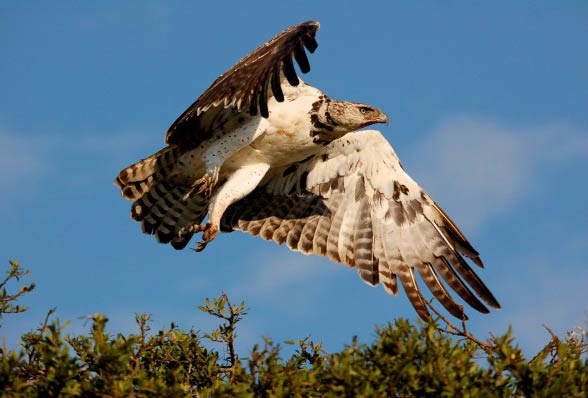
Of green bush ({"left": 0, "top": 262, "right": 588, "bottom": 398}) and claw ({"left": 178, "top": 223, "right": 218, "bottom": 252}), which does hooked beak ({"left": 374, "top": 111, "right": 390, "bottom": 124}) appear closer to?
claw ({"left": 178, "top": 223, "right": 218, "bottom": 252})

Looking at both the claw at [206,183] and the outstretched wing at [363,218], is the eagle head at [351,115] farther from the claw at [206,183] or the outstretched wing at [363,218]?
the claw at [206,183]

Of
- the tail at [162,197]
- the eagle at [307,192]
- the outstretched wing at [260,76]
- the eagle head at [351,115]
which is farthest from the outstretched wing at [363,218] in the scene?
the outstretched wing at [260,76]

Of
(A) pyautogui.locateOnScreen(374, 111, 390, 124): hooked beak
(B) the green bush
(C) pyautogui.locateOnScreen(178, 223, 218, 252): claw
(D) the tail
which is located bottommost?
(B) the green bush

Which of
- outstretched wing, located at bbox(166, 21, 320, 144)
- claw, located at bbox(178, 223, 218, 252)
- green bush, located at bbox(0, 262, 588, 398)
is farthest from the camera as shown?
claw, located at bbox(178, 223, 218, 252)

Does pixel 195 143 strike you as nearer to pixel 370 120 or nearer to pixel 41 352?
pixel 370 120

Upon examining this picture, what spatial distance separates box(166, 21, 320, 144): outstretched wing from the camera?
7.41 m

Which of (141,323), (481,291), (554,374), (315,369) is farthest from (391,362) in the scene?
(481,291)

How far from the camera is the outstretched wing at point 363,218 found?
9445 millimetres

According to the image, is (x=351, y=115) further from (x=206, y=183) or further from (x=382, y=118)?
(x=206, y=183)

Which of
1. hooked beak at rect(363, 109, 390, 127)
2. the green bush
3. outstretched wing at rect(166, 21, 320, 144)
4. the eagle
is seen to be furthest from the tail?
the green bush

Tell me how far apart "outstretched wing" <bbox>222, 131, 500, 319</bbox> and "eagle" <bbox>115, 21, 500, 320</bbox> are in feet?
0.04

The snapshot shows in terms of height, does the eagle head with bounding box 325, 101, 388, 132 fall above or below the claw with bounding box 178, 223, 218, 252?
above

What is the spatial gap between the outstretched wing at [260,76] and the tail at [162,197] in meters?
0.60

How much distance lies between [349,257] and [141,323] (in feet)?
12.3
